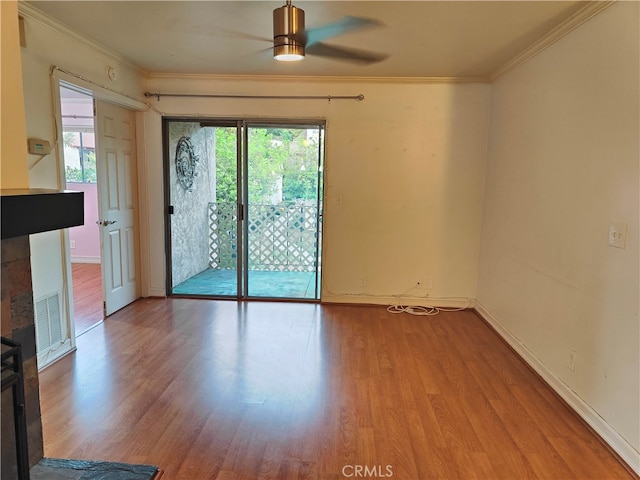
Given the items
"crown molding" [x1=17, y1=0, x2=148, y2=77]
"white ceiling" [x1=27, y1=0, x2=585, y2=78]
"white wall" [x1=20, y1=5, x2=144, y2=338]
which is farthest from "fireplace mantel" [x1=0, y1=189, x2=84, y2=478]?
"crown molding" [x1=17, y1=0, x2=148, y2=77]

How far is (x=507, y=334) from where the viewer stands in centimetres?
350

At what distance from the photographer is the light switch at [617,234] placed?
2084 mm

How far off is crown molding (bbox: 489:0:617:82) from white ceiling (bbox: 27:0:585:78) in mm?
39

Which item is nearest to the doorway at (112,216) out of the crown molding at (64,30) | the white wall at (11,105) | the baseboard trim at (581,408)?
the crown molding at (64,30)

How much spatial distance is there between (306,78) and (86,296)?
3.51m

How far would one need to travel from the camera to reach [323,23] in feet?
9.07

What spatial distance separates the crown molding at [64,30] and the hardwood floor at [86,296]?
2438 millimetres

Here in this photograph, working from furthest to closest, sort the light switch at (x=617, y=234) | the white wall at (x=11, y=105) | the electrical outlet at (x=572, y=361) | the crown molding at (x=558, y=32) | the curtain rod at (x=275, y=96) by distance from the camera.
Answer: the curtain rod at (x=275, y=96) → the electrical outlet at (x=572, y=361) → the crown molding at (x=558, y=32) → the light switch at (x=617, y=234) → the white wall at (x=11, y=105)

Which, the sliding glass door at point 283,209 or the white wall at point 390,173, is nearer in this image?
the white wall at point 390,173

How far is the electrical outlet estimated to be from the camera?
8.20 ft

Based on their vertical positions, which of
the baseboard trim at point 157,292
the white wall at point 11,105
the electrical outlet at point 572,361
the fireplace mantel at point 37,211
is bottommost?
the baseboard trim at point 157,292

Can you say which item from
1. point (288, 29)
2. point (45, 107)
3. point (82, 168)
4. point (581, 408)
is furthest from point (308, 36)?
point (82, 168)

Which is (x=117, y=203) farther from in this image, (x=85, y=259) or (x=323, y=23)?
(x=85, y=259)

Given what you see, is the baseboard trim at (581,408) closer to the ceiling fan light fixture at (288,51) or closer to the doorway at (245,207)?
the doorway at (245,207)
